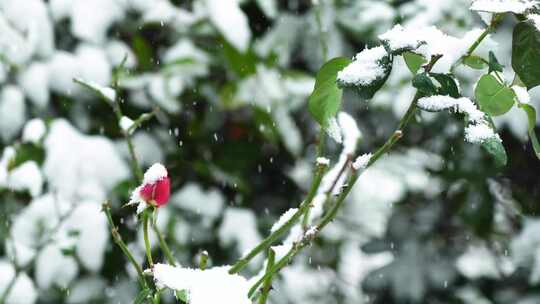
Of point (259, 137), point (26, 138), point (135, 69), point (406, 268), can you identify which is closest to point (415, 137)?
point (406, 268)

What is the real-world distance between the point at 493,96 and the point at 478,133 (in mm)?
Result: 44

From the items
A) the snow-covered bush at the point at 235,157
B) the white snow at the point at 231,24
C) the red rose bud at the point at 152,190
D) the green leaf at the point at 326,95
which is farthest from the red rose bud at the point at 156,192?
the white snow at the point at 231,24

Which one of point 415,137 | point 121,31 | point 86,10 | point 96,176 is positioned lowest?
point 415,137

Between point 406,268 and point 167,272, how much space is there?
4.53 feet

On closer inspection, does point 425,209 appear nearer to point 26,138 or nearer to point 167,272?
point 26,138

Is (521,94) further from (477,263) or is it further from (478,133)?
(477,263)

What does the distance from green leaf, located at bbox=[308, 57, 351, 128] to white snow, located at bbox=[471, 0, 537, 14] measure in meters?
0.10

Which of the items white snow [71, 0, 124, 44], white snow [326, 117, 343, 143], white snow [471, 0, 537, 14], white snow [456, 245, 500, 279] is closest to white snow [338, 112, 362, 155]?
white snow [326, 117, 343, 143]

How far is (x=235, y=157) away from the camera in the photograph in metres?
1.65

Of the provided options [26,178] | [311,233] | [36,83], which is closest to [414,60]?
[311,233]

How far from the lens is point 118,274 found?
1562 millimetres

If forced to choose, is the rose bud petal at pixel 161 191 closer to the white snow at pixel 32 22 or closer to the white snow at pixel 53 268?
the white snow at pixel 53 268

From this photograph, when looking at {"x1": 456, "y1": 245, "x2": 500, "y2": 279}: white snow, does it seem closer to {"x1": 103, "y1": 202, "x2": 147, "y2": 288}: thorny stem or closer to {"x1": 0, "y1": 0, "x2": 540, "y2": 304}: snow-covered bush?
{"x1": 0, "y1": 0, "x2": 540, "y2": 304}: snow-covered bush

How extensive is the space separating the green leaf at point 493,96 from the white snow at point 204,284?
0.20 metres
